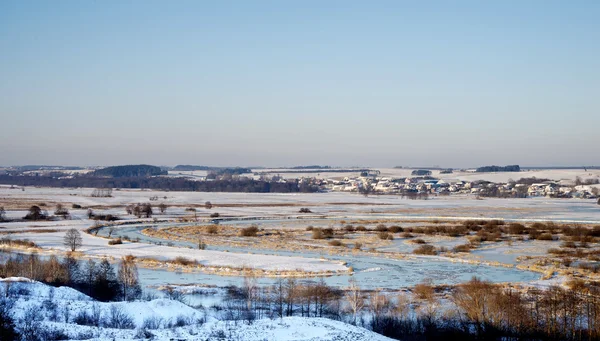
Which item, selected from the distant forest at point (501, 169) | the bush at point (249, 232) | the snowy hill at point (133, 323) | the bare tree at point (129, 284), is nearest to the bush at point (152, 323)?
the snowy hill at point (133, 323)

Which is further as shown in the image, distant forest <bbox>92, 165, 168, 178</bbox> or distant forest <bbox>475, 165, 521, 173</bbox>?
distant forest <bbox>475, 165, 521, 173</bbox>

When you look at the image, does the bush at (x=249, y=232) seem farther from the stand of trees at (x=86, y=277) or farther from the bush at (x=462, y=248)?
the stand of trees at (x=86, y=277)

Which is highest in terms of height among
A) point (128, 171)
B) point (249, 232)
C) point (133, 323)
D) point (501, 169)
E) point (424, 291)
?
point (501, 169)

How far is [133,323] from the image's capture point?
11.9 metres

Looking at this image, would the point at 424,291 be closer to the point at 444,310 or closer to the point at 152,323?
the point at 444,310

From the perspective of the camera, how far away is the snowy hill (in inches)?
404

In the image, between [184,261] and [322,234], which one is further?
[322,234]

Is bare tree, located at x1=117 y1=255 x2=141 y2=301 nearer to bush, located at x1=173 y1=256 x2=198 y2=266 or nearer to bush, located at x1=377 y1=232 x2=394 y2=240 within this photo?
bush, located at x1=173 y1=256 x2=198 y2=266

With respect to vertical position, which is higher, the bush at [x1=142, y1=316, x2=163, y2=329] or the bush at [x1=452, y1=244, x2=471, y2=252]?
the bush at [x1=142, y1=316, x2=163, y2=329]

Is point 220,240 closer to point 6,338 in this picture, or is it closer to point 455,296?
point 455,296

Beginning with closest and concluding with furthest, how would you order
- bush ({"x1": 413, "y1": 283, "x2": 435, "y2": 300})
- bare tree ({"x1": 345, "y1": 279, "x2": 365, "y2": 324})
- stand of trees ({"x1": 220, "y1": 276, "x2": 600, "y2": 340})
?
1. stand of trees ({"x1": 220, "y1": 276, "x2": 600, "y2": 340})
2. bare tree ({"x1": 345, "y1": 279, "x2": 365, "y2": 324})
3. bush ({"x1": 413, "y1": 283, "x2": 435, "y2": 300})

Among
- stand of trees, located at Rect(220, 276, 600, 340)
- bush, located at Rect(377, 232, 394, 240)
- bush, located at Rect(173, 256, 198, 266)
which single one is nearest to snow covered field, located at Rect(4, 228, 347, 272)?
bush, located at Rect(173, 256, 198, 266)

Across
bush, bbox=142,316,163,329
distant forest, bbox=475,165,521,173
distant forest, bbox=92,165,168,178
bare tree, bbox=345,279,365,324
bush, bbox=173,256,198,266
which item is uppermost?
distant forest, bbox=475,165,521,173

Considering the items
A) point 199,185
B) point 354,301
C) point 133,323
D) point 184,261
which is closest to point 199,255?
point 184,261
